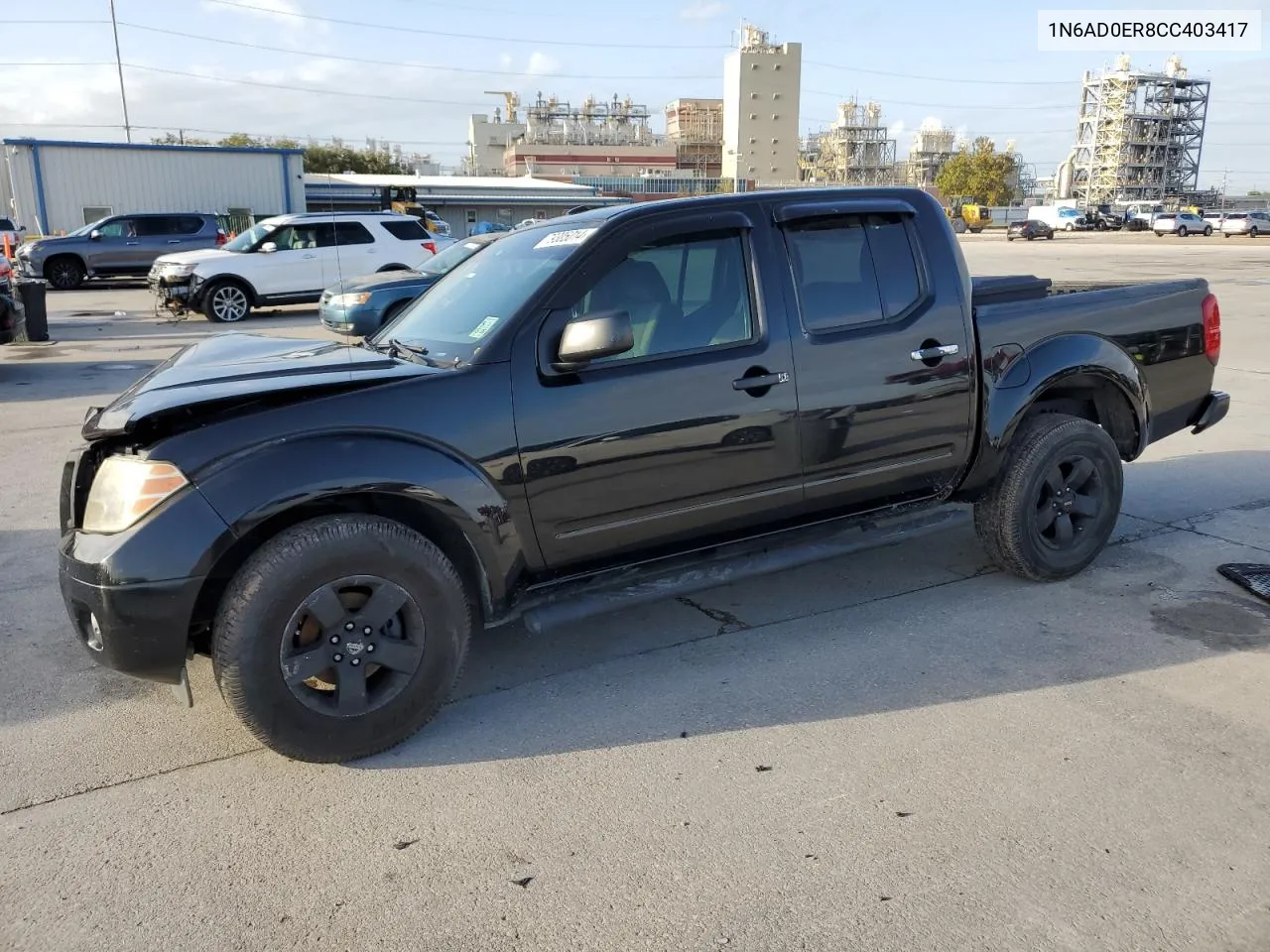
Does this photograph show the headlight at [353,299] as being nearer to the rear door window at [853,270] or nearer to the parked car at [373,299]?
the parked car at [373,299]

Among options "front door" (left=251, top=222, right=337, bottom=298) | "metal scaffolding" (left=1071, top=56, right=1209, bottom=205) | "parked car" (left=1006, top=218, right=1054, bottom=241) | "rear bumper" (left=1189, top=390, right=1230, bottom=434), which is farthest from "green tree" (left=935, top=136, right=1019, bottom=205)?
"rear bumper" (left=1189, top=390, right=1230, bottom=434)

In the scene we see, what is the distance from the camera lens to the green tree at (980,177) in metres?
116

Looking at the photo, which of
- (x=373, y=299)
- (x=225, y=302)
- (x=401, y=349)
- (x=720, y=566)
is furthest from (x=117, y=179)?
(x=720, y=566)

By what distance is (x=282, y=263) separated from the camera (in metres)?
17.1

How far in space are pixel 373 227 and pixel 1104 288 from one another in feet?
49.1

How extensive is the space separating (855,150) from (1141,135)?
4022 centimetres

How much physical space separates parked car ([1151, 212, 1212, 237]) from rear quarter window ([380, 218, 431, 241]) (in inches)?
2431

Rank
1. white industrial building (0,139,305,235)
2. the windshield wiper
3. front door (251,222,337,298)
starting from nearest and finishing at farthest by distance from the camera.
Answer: the windshield wiper, front door (251,222,337,298), white industrial building (0,139,305,235)

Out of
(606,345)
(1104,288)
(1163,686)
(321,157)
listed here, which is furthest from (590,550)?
(321,157)

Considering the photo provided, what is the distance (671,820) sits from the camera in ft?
9.71

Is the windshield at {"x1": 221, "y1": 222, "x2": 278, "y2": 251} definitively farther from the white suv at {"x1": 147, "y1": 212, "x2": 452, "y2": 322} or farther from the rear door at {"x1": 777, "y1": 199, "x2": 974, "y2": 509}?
the rear door at {"x1": 777, "y1": 199, "x2": 974, "y2": 509}

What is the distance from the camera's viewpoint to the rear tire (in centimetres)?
2333

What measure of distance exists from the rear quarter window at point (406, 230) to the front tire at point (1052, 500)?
1508 centimetres

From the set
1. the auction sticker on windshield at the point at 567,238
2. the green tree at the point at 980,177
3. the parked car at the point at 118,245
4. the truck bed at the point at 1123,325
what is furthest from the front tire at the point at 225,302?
the green tree at the point at 980,177
